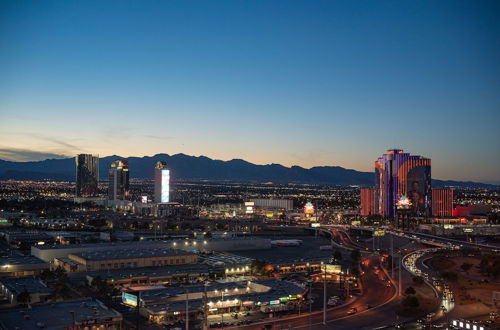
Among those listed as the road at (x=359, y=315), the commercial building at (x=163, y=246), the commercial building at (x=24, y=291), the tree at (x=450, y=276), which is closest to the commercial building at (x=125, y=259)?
the commercial building at (x=163, y=246)

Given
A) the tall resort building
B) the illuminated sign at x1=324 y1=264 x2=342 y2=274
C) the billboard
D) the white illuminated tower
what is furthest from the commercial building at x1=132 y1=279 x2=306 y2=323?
the tall resort building

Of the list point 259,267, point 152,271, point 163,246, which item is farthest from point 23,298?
point 163,246

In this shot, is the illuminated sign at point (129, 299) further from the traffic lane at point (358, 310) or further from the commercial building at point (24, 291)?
the traffic lane at point (358, 310)

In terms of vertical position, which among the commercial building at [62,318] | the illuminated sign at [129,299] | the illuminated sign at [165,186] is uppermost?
the illuminated sign at [165,186]

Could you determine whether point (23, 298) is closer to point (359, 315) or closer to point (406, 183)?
point (359, 315)

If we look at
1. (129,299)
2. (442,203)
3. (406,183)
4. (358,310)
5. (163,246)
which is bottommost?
(358,310)

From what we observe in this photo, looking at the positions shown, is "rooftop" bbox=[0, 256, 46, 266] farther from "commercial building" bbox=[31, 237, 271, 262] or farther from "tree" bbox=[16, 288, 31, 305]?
"tree" bbox=[16, 288, 31, 305]

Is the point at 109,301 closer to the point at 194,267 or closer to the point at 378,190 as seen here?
the point at 194,267
